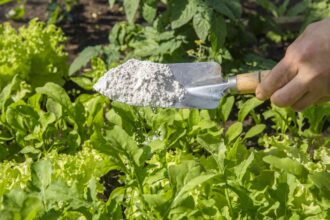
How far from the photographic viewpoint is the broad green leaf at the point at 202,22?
2.58 m

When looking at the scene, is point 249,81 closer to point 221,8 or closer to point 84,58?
point 221,8

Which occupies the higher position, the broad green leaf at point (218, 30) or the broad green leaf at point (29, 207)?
the broad green leaf at point (218, 30)

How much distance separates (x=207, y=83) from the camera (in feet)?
6.52

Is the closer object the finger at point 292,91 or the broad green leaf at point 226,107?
the finger at point 292,91

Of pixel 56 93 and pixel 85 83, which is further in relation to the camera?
pixel 85 83

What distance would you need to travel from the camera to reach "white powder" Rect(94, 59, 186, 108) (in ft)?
6.36

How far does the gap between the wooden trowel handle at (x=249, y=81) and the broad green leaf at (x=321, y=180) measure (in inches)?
13.1

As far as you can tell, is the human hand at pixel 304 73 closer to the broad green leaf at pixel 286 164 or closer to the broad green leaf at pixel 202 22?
the broad green leaf at pixel 286 164

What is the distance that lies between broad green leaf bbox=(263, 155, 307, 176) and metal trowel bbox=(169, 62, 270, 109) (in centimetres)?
24

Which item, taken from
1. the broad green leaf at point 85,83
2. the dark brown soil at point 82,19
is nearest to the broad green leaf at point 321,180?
the broad green leaf at point 85,83

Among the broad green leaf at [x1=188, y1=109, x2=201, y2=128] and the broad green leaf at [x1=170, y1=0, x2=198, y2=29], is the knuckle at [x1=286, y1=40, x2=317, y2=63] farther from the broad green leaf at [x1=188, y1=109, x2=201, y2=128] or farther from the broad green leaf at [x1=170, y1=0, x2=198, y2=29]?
the broad green leaf at [x1=170, y1=0, x2=198, y2=29]

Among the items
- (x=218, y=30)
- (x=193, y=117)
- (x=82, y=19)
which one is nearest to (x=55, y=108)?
(x=193, y=117)

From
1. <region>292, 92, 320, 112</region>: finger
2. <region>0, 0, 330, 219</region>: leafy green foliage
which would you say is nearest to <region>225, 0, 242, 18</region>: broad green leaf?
<region>0, 0, 330, 219</region>: leafy green foliage

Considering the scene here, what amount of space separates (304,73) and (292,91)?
0.06 meters
